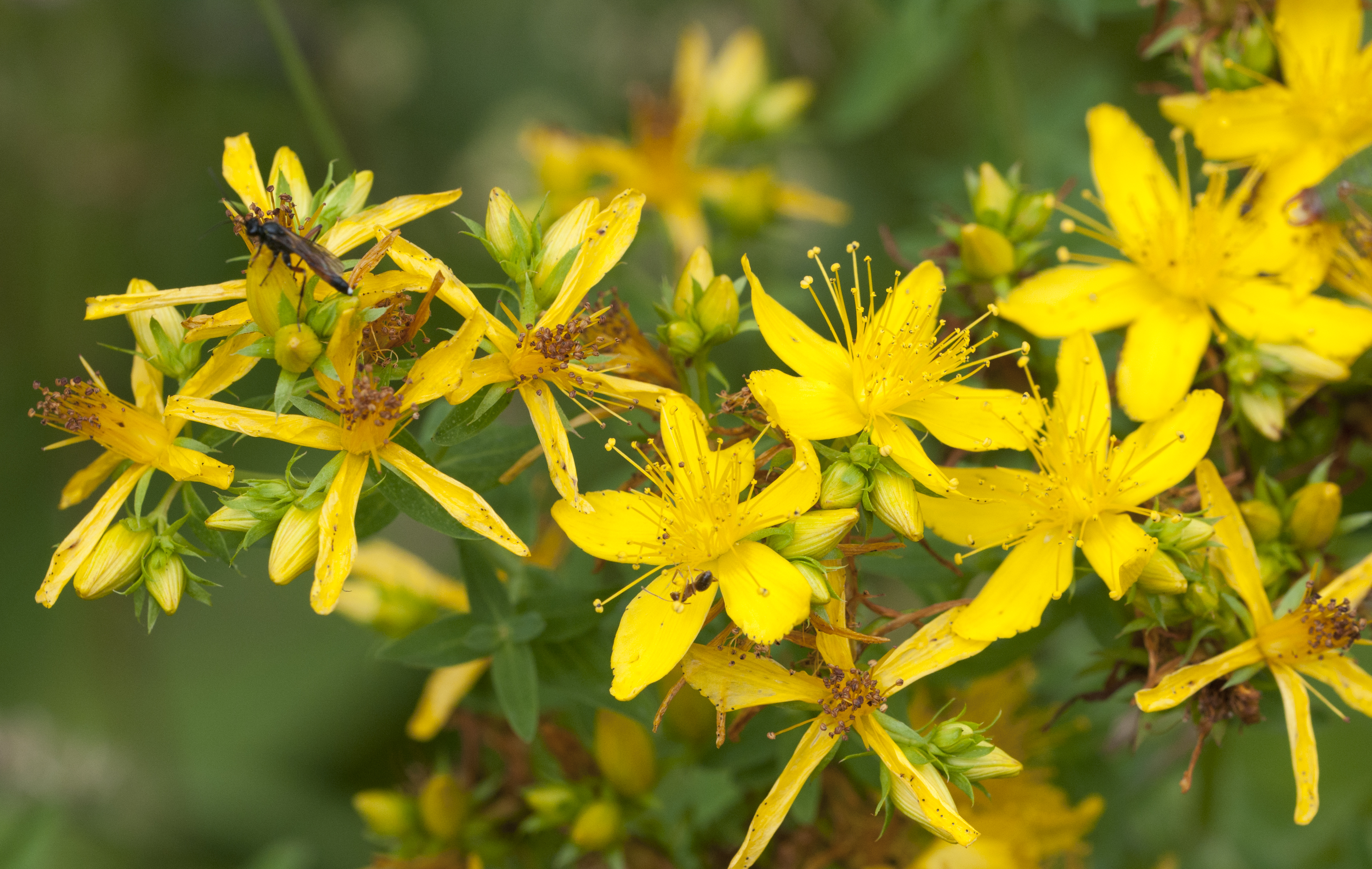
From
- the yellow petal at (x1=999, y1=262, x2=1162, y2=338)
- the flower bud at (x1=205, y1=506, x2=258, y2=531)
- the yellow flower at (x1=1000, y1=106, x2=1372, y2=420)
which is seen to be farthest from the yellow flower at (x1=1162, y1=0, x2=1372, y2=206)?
the flower bud at (x1=205, y1=506, x2=258, y2=531)

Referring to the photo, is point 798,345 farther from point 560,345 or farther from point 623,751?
point 623,751

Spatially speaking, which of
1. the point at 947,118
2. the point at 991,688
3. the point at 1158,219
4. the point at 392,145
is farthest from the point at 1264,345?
the point at 392,145

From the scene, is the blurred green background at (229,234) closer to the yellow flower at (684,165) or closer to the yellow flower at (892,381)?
the yellow flower at (684,165)

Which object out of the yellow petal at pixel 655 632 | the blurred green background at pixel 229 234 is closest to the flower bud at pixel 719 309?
the yellow petal at pixel 655 632

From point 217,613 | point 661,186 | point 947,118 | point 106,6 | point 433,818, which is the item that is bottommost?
point 217,613

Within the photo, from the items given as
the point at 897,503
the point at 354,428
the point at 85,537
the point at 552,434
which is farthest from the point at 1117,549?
the point at 85,537

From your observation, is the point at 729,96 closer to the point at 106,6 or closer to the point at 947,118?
the point at 947,118
